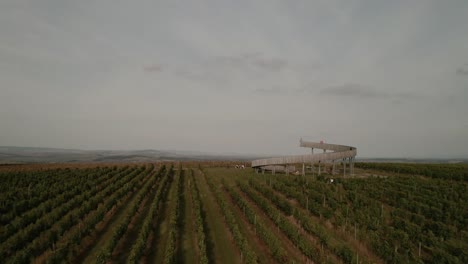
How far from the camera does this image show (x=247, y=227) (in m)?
24.4

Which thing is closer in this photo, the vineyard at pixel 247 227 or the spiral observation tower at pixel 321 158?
the vineyard at pixel 247 227

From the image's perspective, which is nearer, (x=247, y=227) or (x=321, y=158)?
(x=247, y=227)

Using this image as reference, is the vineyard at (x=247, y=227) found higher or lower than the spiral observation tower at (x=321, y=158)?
lower

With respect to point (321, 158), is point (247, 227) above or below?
below

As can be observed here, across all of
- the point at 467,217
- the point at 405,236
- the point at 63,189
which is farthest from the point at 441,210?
the point at 63,189

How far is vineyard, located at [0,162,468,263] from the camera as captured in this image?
59.1ft

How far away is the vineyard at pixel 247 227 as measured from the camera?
18000 mm

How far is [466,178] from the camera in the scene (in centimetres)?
4128

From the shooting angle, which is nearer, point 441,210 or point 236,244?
point 236,244

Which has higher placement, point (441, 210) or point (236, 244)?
point (441, 210)

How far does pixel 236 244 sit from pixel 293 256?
14.3 ft

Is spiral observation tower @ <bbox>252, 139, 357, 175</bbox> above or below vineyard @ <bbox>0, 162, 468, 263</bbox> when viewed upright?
above

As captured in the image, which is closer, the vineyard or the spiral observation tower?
the vineyard

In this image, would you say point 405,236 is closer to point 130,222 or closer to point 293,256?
point 293,256
